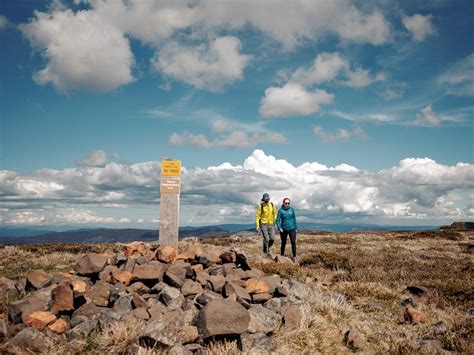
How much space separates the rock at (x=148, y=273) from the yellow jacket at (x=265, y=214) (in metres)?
7.69

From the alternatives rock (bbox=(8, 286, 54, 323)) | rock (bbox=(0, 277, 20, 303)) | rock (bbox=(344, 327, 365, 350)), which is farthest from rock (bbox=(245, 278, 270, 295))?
rock (bbox=(0, 277, 20, 303))

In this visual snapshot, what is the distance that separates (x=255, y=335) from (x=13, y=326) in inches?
171

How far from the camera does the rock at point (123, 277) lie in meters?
8.49

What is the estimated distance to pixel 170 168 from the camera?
13461 millimetres

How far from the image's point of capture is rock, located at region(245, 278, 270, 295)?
8.14 m

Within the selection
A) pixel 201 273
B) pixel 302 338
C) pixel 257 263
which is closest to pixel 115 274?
pixel 201 273

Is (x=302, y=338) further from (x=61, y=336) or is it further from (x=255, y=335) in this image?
(x=61, y=336)

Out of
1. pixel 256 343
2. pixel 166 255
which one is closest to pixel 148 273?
pixel 166 255

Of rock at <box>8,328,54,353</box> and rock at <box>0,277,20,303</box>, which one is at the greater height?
rock at <box>0,277,20,303</box>

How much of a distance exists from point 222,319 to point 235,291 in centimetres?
145

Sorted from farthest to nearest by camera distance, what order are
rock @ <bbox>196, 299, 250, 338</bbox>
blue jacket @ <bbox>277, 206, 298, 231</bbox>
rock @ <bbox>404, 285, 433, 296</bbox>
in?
blue jacket @ <bbox>277, 206, 298, 231</bbox>, rock @ <bbox>404, 285, 433, 296</bbox>, rock @ <bbox>196, 299, 250, 338</bbox>

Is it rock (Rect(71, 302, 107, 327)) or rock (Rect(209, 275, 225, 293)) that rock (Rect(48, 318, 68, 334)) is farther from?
rock (Rect(209, 275, 225, 293))

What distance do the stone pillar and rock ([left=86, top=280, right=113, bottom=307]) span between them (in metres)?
5.22

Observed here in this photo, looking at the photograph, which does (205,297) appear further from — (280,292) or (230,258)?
(230,258)
